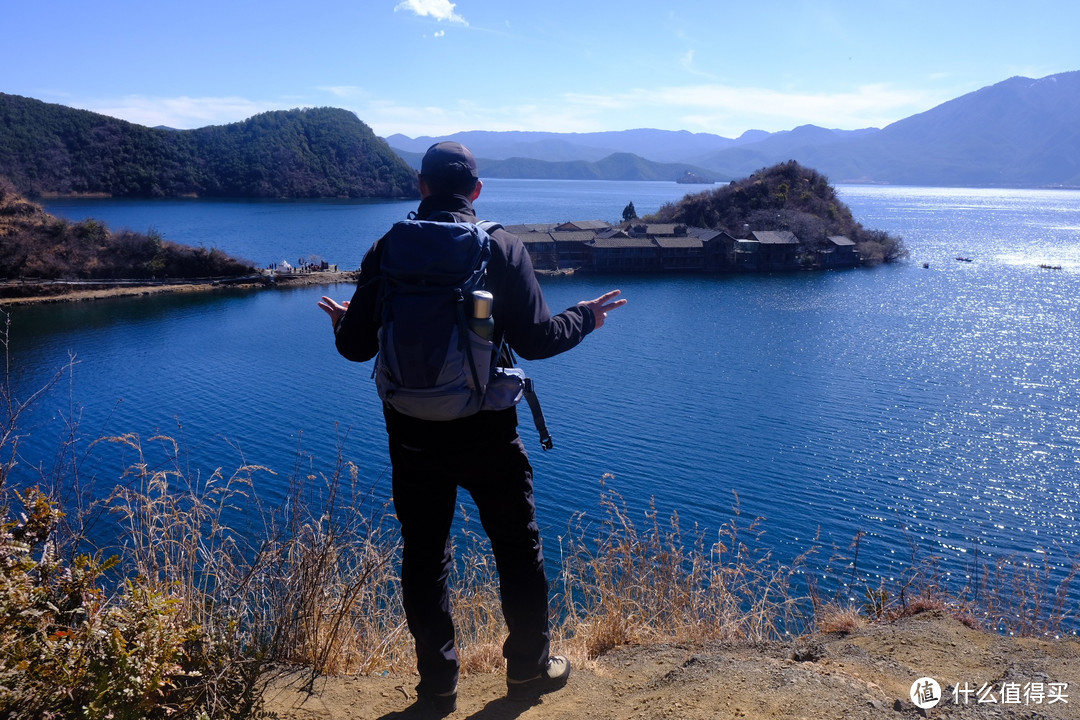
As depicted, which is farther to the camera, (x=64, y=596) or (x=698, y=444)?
(x=698, y=444)

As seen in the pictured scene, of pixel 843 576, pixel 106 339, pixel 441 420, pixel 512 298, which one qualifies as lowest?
pixel 843 576

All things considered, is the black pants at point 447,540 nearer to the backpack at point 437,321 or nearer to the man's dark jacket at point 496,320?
the man's dark jacket at point 496,320

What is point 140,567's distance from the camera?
8.45 feet

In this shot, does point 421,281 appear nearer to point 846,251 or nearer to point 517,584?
point 517,584

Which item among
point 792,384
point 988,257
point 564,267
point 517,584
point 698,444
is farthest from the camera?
point 988,257

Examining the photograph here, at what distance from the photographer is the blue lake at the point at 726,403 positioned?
478 inches

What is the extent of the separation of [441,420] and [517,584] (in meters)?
0.64

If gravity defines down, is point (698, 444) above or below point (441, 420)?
below

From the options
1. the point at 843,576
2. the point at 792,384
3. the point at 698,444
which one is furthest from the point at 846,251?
the point at 843,576

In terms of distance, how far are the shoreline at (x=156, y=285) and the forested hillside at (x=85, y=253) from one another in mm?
1235

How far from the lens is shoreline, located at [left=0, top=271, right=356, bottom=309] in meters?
34.4

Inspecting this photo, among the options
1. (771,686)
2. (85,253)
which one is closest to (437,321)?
(771,686)

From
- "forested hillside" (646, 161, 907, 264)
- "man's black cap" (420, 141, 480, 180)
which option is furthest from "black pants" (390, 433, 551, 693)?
"forested hillside" (646, 161, 907, 264)

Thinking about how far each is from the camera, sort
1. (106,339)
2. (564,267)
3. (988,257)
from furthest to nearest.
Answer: (988,257)
(564,267)
(106,339)
